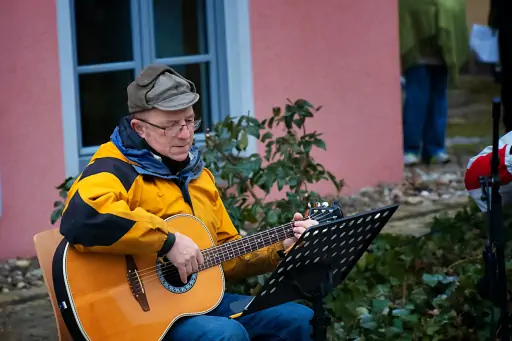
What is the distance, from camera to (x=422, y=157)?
9273 millimetres

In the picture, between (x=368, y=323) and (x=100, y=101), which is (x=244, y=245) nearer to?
(x=368, y=323)

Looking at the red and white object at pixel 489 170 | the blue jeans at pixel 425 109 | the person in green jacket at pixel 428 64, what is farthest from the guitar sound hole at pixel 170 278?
the blue jeans at pixel 425 109

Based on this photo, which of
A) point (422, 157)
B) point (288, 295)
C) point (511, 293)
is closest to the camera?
point (288, 295)

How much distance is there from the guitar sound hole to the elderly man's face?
15.6 inches

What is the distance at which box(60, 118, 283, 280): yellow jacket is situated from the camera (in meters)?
3.61

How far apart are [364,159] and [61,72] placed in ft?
7.68

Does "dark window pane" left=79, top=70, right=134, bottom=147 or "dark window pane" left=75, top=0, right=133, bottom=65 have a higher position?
"dark window pane" left=75, top=0, right=133, bottom=65

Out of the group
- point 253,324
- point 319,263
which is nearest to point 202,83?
point 253,324

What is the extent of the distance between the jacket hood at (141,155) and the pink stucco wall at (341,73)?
3.03 metres

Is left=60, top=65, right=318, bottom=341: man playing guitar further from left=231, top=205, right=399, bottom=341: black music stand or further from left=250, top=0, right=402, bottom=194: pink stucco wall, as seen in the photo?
left=250, top=0, right=402, bottom=194: pink stucco wall

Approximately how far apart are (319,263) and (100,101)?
3399mm

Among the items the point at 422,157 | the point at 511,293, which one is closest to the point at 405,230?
the point at 511,293

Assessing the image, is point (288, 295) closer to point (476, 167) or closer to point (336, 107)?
point (476, 167)

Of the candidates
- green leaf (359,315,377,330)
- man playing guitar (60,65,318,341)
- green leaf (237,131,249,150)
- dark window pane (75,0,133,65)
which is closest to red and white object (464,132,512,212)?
man playing guitar (60,65,318,341)
